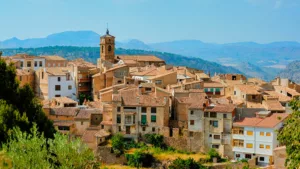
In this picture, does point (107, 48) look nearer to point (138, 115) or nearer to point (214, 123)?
point (138, 115)

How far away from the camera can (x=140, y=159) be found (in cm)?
3819

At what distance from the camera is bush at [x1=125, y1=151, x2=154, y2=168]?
125 ft

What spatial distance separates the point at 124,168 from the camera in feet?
124

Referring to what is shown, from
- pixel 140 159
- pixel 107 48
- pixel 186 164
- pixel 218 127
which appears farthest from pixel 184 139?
pixel 107 48

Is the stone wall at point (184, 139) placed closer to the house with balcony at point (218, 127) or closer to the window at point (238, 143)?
the house with balcony at point (218, 127)

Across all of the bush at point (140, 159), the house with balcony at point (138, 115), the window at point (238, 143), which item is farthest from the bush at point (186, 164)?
the house with balcony at point (138, 115)

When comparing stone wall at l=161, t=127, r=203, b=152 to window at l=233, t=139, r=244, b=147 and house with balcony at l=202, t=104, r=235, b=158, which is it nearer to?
house with balcony at l=202, t=104, r=235, b=158

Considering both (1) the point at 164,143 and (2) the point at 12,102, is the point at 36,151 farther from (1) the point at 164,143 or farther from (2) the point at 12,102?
(1) the point at 164,143

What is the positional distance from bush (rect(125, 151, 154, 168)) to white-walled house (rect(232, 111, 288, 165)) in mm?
7035

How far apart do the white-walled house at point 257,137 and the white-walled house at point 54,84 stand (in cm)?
2117

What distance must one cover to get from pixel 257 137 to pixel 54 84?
24.5 metres

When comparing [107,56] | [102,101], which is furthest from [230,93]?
[107,56]

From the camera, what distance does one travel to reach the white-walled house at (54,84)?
169ft

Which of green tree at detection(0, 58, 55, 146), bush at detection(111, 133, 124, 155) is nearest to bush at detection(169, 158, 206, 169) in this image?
bush at detection(111, 133, 124, 155)
